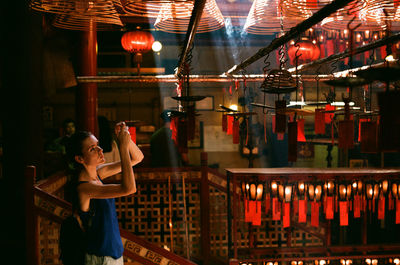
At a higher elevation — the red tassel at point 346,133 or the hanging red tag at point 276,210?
the red tassel at point 346,133

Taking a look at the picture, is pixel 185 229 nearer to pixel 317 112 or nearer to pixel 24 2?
pixel 317 112

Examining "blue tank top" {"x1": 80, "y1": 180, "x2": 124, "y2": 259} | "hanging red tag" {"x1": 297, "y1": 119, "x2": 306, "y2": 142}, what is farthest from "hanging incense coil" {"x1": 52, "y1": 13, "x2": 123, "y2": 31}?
"hanging red tag" {"x1": 297, "y1": 119, "x2": 306, "y2": 142}

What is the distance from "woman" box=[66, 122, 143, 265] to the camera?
8.66 feet

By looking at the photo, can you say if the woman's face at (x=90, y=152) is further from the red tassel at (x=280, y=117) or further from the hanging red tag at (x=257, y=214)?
the hanging red tag at (x=257, y=214)

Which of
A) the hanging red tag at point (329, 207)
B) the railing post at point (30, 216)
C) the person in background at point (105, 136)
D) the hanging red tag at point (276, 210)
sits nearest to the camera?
the railing post at point (30, 216)

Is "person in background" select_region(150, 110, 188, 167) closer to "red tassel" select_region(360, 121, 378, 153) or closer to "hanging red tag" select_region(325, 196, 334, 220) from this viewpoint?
"hanging red tag" select_region(325, 196, 334, 220)

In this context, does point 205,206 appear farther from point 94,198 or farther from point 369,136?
point 369,136

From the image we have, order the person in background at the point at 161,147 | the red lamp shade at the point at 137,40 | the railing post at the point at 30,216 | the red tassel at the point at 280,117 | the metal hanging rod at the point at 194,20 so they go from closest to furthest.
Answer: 1. the metal hanging rod at the point at 194,20
2. the red tassel at the point at 280,117
3. the railing post at the point at 30,216
4. the red lamp shade at the point at 137,40
5. the person in background at the point at 161,147

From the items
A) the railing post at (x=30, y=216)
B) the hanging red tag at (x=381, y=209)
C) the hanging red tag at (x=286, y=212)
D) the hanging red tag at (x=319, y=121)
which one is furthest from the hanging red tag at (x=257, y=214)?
the railing post at (x=30, y=216)

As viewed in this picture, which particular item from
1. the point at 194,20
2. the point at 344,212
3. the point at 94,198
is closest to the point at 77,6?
the point at 194,20

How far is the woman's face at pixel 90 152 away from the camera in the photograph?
273cm

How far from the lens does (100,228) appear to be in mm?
2695

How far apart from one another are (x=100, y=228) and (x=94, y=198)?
8.6 inches

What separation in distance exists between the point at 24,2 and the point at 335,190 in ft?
16.5
